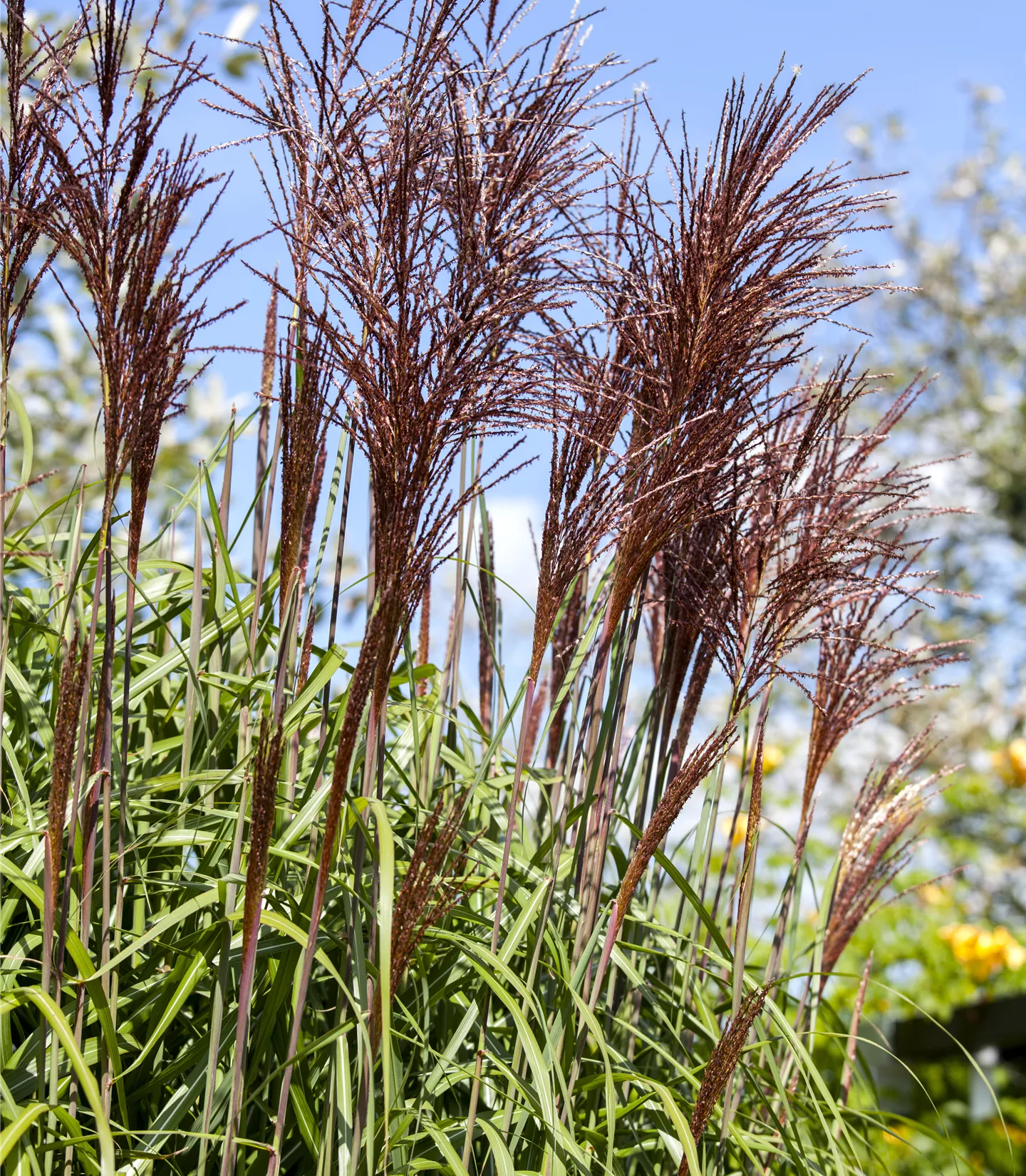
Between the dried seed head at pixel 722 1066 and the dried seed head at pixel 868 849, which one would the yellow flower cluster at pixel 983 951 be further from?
the dried seed head at pixel 722 1066

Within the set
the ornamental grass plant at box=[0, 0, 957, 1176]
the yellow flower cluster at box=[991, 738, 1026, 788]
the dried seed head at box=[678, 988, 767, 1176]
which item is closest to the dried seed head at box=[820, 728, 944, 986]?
the ornamental grass plant at box=[0, 0, 957, 1176]

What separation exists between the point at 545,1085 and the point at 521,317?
0.92m

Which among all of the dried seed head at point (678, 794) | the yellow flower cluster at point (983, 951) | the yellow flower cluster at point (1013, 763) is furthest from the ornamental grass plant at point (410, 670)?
the yellow flower cluster at point (1013, 763)

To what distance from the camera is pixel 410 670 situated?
161cm

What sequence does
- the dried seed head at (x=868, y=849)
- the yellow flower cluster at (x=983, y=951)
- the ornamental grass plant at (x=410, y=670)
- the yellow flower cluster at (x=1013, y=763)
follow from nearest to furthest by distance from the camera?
the ornamental grass plant at (x=410, y=670), the dried seed head at (x=868, y=849), the yellow flower cluster at (x=983, y=951), the yellow flower cluster at (x=1013, y=763)

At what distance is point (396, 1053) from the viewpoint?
5.03 feet

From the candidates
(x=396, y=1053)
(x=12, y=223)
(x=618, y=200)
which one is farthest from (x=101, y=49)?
(x=396, y=1053)

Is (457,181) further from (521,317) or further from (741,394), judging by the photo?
(741,394)

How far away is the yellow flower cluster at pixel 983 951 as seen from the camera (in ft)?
17.0

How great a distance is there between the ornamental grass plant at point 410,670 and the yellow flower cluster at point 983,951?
3.63 meters

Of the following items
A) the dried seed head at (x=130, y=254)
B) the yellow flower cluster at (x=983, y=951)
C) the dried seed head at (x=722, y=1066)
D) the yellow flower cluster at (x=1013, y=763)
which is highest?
the dried seed head at (x=130, y=254)

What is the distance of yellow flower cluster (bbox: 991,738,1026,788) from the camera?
5949mm

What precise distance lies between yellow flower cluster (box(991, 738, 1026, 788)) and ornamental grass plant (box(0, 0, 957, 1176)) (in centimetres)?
447

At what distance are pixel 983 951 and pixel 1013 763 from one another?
1260 millimetres
